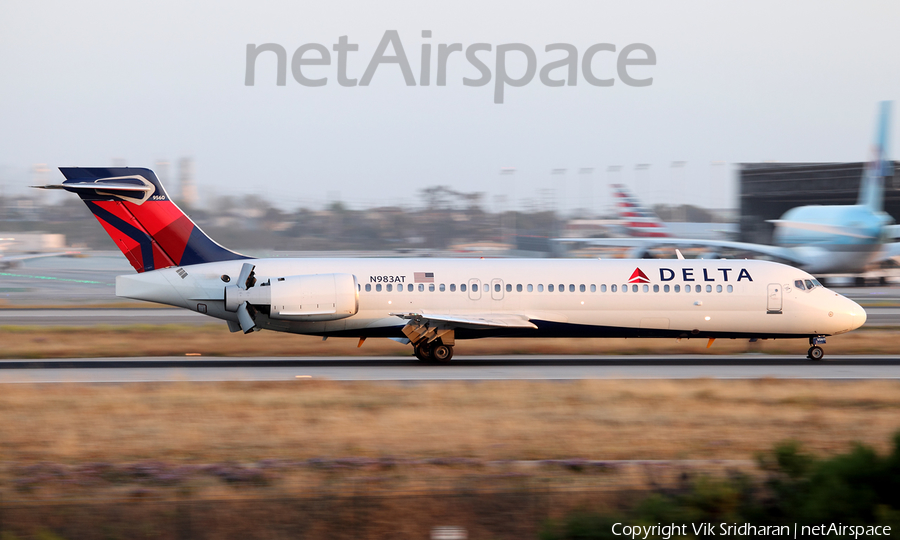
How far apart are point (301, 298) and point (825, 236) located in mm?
45864

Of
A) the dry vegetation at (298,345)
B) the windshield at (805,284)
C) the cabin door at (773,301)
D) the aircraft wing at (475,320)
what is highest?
the windshield at (805,284)

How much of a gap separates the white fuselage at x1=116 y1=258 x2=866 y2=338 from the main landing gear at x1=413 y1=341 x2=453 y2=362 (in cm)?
75

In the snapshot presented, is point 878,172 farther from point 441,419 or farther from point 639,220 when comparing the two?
point 441,419

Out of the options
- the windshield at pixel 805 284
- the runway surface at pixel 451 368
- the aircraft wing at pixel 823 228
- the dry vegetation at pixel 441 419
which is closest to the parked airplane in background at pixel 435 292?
the windshield at pixel 805 284

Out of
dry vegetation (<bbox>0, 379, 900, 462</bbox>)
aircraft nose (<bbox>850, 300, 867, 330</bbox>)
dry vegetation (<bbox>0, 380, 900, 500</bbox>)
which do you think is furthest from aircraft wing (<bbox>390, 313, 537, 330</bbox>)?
aircraft nose (<bbox>850, 300, 867, 330</bbox>)

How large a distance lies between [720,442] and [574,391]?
5077 mm

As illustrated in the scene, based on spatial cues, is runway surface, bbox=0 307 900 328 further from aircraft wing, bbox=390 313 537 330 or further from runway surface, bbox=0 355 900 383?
aircraft wing, bbox=390 313 537 330

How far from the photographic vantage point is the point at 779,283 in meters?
24.2

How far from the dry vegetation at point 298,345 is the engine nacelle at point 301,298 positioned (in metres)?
3.10

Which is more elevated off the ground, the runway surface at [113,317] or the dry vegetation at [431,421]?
the dry vegetation at [431,421]

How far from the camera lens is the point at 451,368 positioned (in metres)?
21.9

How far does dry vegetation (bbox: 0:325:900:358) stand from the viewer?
83.9ft

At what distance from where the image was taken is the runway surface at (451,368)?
64.5ft

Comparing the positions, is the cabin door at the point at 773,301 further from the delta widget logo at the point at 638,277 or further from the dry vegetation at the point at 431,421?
the dry vegetation at the point at 431,421
